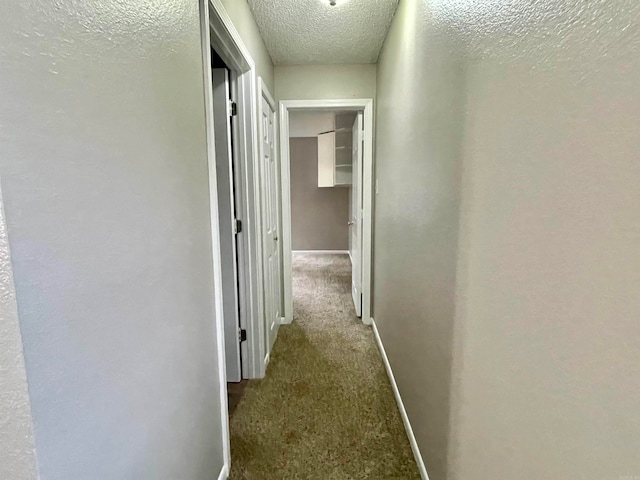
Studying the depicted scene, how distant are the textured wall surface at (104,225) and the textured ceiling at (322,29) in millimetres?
1129

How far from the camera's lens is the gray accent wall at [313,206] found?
262 inches

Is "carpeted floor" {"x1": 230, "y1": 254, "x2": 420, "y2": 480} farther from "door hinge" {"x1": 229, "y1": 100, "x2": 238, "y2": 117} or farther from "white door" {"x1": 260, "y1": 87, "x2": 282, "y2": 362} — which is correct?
"door hinge" {"x1": 229, "y1": 100, "x2": 238, "y2": 117}

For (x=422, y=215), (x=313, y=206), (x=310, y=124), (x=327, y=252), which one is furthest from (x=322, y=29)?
(x=327, y=252)

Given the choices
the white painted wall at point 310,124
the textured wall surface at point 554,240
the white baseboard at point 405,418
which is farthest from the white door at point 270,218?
the white painted wall at point 310,124

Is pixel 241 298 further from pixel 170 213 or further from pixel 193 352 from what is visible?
pixel 170 213

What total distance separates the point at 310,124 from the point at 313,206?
62.3 inches

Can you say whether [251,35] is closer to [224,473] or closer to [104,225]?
[104,225]

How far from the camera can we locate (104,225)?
2.40 feet

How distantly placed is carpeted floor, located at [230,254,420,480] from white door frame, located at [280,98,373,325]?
365 millimetres

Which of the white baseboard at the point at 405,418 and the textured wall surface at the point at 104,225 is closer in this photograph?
the textured wall surface at the point at 104,225

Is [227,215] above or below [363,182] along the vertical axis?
below

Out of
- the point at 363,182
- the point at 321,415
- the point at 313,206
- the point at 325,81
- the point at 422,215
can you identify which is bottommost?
the point at 321,415

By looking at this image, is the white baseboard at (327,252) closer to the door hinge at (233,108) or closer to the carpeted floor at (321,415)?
the carpeted floor at (321,415)

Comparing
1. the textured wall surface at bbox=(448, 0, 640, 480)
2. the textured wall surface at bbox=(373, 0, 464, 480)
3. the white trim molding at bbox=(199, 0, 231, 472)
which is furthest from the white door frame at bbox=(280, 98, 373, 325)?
the textured wall surface at bbox=(448, 0, 640, 480)
